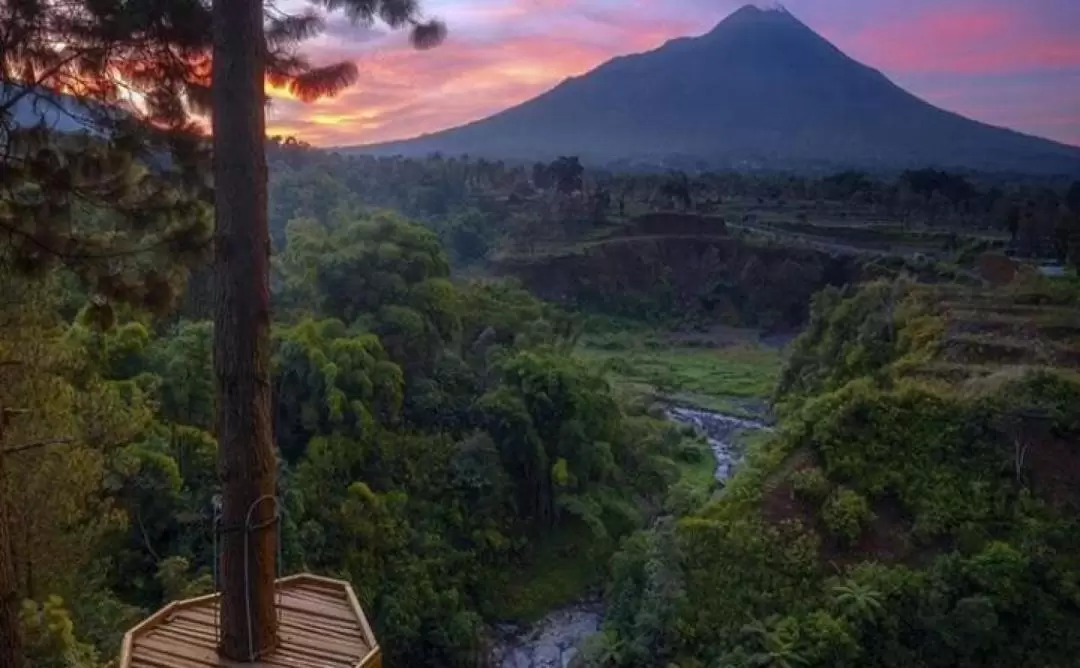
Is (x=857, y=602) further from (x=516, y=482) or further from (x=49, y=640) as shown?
(x=516, y=482)

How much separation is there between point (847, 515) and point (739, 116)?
471ft

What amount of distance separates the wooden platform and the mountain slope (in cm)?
→ 11225

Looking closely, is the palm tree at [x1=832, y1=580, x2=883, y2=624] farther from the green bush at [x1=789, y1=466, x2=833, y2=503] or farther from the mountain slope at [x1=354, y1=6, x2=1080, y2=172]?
the mountain slope at [x1=354, y1=6, x2=1080, y2=172]

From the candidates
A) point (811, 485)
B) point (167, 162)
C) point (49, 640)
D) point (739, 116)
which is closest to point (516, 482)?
point (811, 485)

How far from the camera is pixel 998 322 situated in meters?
16.4

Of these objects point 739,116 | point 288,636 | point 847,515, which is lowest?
point 847,515

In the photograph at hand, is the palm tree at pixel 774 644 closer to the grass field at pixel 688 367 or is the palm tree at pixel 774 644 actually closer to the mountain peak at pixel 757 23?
the grass field at pixel 688 367

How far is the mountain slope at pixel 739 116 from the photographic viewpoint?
124 m

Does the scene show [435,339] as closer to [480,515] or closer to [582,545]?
[480,515]

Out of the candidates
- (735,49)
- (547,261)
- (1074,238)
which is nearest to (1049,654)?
(1074,238)

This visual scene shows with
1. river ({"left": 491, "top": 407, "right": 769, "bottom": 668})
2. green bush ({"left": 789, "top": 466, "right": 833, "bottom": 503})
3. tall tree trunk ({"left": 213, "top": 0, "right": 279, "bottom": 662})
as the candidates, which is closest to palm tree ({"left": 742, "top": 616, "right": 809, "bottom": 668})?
green bush ({"left": 789, "top": 466, "right": 833, "bottom": 503})

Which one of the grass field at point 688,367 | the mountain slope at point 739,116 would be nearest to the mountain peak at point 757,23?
the mountain slope at point 739,116

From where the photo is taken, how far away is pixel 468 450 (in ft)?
56.5

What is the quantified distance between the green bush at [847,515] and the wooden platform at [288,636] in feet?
27.6
